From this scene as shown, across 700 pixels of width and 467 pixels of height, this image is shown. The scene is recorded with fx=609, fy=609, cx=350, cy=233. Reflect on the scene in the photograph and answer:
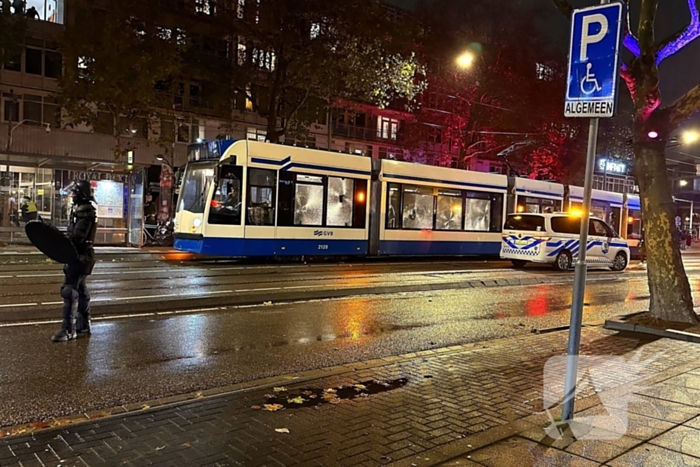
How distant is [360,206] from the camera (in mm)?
20719

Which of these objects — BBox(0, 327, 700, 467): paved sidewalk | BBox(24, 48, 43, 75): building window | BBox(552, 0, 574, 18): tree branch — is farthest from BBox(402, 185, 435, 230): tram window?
BBox(24, 48, 43, 75): building window

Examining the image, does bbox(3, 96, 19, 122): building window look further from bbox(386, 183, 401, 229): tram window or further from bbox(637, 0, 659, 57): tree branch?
bbox(637, 0, 659, 57): tree branch

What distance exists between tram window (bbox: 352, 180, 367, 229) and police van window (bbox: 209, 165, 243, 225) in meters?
4.52

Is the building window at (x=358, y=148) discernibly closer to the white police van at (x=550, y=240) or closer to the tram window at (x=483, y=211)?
the tram window at (x=483, y=211)

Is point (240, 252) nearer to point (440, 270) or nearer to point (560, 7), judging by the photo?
point (440, 270)

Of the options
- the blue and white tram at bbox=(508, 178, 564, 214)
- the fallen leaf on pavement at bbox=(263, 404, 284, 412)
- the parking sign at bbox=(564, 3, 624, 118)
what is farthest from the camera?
the blue and white tram at bbox=(508, 178, 564, 214)

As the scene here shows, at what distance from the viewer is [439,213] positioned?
2316 centimetres

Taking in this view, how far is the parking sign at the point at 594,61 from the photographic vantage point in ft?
15.7

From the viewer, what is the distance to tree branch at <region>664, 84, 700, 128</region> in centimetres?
930

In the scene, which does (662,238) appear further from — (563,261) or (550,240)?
(563,261)

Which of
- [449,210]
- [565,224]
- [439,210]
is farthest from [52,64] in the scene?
[565,224]

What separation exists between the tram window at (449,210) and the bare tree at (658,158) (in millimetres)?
13364

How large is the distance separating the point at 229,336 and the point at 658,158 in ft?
23.5

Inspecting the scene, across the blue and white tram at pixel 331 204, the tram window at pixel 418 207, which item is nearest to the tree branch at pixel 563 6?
the blue and white tram at pixel 331 204
